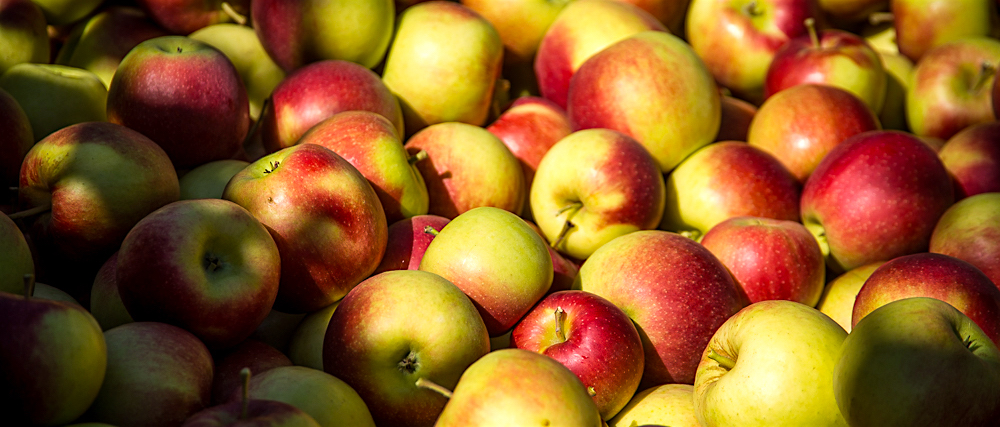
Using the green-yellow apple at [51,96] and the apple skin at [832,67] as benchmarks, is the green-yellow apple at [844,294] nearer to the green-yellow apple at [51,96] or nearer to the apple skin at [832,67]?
the apple skin at [832,67]

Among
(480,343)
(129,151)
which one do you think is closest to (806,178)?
(480,343)

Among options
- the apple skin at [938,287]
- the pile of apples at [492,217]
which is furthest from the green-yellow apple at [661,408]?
the apple skin at [938,287]

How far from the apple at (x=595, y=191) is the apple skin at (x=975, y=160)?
4.22ft

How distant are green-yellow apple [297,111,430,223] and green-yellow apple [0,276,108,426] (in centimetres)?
101

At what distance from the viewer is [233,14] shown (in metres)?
2.90

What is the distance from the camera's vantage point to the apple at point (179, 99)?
210cm

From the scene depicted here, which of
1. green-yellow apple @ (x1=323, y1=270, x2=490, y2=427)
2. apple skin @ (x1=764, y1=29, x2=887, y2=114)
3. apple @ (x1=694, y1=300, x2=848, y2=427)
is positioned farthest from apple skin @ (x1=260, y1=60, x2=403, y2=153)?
apple skin @ (x1=764, y1=29, x2=887, y2=114)

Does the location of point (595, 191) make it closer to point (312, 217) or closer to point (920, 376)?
point (312, 217)

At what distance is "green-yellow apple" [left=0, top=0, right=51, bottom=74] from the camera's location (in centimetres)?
240

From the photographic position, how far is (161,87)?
2096 millimetres

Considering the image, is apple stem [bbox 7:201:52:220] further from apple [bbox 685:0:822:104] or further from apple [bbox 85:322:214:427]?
apple [bbox 685:0:822:104]

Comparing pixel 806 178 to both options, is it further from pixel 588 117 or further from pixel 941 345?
pixel 941 345

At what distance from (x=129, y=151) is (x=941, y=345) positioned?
2.02 meters

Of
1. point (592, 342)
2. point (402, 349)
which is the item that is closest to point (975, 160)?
point (592, 342)
